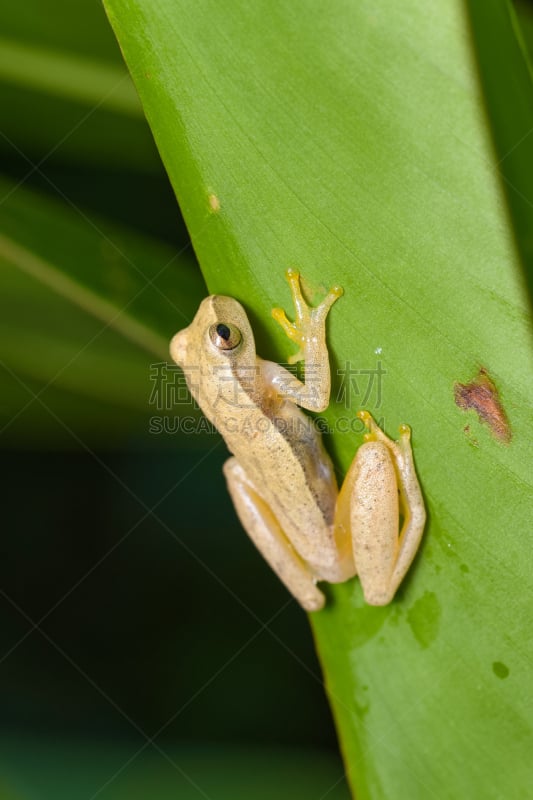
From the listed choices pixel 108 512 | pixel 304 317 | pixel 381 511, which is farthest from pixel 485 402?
pixel 108 512

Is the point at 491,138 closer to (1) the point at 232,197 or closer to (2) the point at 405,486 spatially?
(1) the point at 232,197

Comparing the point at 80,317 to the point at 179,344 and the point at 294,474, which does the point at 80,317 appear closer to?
the point at 179,344

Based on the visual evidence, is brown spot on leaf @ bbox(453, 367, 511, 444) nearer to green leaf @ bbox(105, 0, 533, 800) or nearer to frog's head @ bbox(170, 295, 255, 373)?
green leaf @ bbox(105, 0, 533, 800)

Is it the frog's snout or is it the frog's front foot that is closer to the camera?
the frog's front foot

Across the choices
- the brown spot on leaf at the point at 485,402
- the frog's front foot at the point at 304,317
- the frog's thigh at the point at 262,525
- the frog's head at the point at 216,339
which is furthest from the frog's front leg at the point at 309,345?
the frog's thigh at the point at 262,525

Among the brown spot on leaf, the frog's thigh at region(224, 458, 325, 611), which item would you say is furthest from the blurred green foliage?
the brown spot on leaf

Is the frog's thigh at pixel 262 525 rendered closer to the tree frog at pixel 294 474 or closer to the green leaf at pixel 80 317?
the tree frog at pixel 294 474

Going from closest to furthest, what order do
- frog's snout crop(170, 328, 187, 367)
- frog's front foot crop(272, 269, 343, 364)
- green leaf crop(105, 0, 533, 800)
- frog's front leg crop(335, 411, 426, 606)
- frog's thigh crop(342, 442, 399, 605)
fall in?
green leaf crop(105, 0, 533, 800) → frog's front foot crop(272, 269, 343, 364) → frog's front leg crop(335, 411, 426, 606) → frog's thigh crop(342, 442, 399, 605) → frog's snout crop(170, 328, 187, 367)
